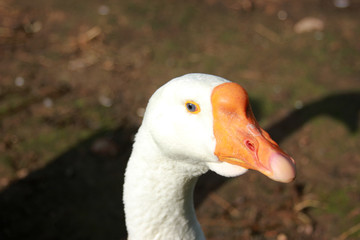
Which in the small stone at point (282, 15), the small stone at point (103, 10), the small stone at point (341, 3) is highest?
the small stone at point (341, 3)

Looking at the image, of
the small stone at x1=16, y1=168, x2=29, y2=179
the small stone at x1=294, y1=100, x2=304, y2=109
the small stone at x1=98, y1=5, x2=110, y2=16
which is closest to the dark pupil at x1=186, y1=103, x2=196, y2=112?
the small stone at x1=16, y1=168, x2=29, y2=179

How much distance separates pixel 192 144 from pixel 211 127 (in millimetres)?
112

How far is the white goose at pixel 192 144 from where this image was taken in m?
Answer: 1.52

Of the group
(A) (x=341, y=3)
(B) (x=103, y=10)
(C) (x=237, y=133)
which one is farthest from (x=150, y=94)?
(A) (x=341, y=3)

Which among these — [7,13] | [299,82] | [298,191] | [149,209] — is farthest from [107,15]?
[149,209]

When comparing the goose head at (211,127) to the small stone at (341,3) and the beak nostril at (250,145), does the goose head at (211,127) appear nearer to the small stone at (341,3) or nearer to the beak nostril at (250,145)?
the beak nostril at (250,145)

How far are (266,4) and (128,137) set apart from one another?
12.5 feet

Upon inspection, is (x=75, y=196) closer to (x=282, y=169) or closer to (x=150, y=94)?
(x=150, y=94)

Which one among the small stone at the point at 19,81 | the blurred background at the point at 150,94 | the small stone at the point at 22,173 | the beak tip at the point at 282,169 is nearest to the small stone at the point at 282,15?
the blurred background at the point at 150,94

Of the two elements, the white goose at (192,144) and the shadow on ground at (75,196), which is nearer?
the white goose at (192,144)

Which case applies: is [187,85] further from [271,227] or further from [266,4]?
[266,4]

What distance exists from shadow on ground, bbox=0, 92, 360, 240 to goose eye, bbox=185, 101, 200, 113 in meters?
2.14

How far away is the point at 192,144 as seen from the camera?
1.61 metres

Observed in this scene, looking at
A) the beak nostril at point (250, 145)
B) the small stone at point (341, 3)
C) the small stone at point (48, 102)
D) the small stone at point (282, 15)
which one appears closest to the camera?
the beak nostril at point (250, 145)
